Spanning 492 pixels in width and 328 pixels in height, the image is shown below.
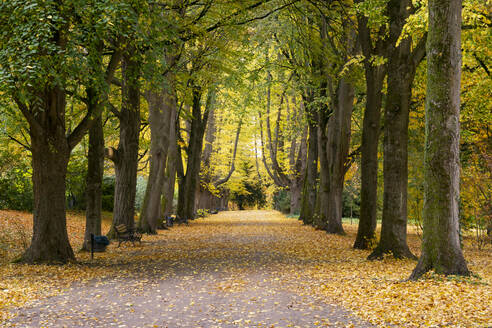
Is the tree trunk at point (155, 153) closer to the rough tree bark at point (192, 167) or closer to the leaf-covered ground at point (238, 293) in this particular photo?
the leaf-covered ground at point (238, 293)

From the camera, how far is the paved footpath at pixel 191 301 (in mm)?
6074

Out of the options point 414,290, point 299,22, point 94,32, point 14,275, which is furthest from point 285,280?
point 299,22

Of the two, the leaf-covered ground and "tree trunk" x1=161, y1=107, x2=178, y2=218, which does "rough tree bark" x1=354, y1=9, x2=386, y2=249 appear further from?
"tree trunk" x1=161, y1=107, x2=178, y2=218

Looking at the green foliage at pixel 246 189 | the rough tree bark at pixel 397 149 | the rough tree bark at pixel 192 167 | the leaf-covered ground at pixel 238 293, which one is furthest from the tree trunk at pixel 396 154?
the green foliage at pixel 246 189

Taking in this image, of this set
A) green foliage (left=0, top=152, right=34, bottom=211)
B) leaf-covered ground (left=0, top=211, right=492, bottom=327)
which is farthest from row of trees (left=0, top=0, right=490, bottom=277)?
green foliage (left=0, top=152, right=34, bottom=211)

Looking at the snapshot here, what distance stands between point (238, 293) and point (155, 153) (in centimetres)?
→ 1263

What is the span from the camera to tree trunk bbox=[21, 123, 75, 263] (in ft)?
34.3

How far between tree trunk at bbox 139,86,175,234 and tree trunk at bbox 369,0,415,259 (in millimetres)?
9920

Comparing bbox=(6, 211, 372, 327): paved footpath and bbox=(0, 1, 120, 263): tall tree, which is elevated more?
bbox=(0, 1, 120, 263): tall tree

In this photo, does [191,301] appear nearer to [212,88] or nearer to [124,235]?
[124,235]

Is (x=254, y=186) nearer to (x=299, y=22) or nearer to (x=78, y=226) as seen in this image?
(x=78, y=226)

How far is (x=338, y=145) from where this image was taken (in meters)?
19.6

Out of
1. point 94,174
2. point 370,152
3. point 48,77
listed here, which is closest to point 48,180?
point 48,77

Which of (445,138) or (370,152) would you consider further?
(370,152)
